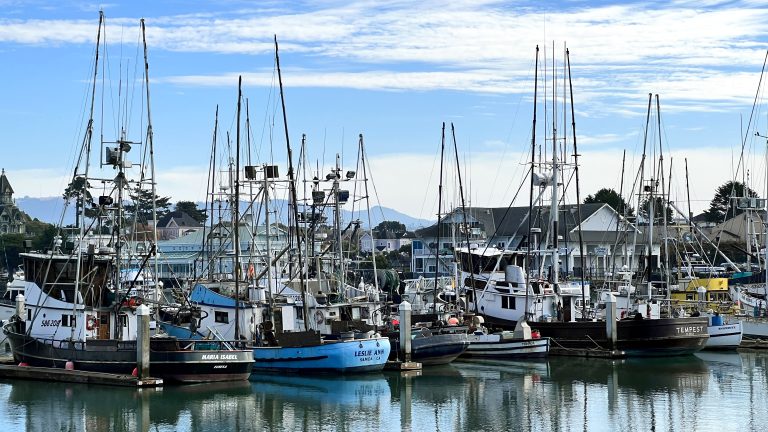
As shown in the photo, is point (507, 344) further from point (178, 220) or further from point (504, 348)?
point (178, 220)

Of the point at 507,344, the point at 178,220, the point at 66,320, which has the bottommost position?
the point at 507,344

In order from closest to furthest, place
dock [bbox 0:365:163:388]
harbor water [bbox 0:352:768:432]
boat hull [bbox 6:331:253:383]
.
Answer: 1. harbor water [bbox 0:352:768:432]
2. dock [bbox 0:365:163:388]
3. boat hull [bbox 6:331:253:383]

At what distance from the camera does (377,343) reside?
137ft

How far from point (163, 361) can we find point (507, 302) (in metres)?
18.8

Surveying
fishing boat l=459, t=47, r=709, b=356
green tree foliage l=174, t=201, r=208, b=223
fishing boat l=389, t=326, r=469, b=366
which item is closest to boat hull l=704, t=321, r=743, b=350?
fishing boat l=459, t=47, r=709, b=356

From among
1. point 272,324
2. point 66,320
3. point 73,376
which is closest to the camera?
point 73,376

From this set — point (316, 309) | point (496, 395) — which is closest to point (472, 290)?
point (316, 309)

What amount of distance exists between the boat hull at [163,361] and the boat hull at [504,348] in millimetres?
11777

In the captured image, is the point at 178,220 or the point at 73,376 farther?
the point at 178,220

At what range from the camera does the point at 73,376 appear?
126 ft

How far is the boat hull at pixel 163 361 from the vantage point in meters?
37.9

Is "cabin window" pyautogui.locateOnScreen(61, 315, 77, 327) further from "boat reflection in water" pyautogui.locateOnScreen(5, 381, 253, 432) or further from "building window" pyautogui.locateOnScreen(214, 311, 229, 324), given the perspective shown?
"building window" pyautogui.locateOnScreen(214, 311, 229, 324)

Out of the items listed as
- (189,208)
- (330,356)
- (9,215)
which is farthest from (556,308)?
(189,208)

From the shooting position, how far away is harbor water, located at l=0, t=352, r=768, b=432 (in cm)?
3275
